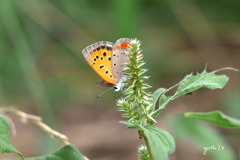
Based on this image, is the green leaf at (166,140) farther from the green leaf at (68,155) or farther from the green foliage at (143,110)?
the green leaf at (68,155)

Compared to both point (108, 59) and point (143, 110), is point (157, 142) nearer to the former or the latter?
point (143, 110)

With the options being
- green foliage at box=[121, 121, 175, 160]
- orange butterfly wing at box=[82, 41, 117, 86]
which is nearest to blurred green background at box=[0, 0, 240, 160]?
orange butterfly wing at box=[82, 41, 117, 86]

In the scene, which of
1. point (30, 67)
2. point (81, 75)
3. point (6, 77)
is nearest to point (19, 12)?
point (6, 77)

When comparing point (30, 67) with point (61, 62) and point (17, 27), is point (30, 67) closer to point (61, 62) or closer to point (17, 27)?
point (17, 27)

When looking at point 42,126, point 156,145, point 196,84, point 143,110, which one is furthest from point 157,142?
point 42,126

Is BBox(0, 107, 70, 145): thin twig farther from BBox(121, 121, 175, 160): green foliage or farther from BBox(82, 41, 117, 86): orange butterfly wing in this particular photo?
BBox(121, 121, 175, 160): green foliage

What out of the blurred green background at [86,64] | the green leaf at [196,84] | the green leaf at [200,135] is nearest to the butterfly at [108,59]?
the green leaf at [196,84]

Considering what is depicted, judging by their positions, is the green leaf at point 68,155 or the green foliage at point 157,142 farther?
the green leaf at point 68,155
